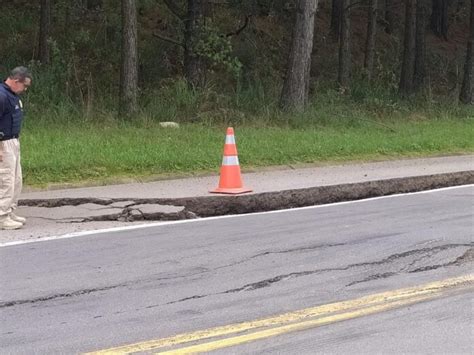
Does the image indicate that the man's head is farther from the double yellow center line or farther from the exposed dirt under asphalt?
the double yellow center line

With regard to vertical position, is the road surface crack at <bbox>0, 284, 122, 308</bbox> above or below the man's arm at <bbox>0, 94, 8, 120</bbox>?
below

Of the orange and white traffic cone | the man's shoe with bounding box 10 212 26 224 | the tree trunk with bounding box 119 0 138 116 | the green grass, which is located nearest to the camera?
the man's shoe with bounding box 10 212 26 224

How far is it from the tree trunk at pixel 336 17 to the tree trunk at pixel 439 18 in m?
9.01

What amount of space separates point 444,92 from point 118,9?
13.2 meters

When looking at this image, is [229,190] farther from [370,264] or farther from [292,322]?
[292,322]

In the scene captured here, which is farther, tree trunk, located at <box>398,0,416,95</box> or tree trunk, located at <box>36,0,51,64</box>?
tree trunk, located at <box>398,0,416,95</box>

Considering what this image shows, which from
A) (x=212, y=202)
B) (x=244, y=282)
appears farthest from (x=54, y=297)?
(x=212, y=202)

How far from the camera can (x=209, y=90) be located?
19094mm

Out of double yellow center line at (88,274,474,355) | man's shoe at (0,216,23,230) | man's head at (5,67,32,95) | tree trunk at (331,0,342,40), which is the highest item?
tree trunk at (331,0,342,40)

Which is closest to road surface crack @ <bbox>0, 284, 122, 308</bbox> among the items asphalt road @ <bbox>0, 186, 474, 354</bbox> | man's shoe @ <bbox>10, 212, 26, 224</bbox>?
asphalt road @ <bbox>0, 186, 474, 354</bbox>

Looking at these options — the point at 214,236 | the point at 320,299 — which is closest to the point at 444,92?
the point at 214,236

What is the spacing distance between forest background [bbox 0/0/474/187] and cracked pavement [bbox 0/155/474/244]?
33.1 inches

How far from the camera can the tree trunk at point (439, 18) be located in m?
39.5

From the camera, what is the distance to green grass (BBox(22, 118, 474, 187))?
11.4 metres
